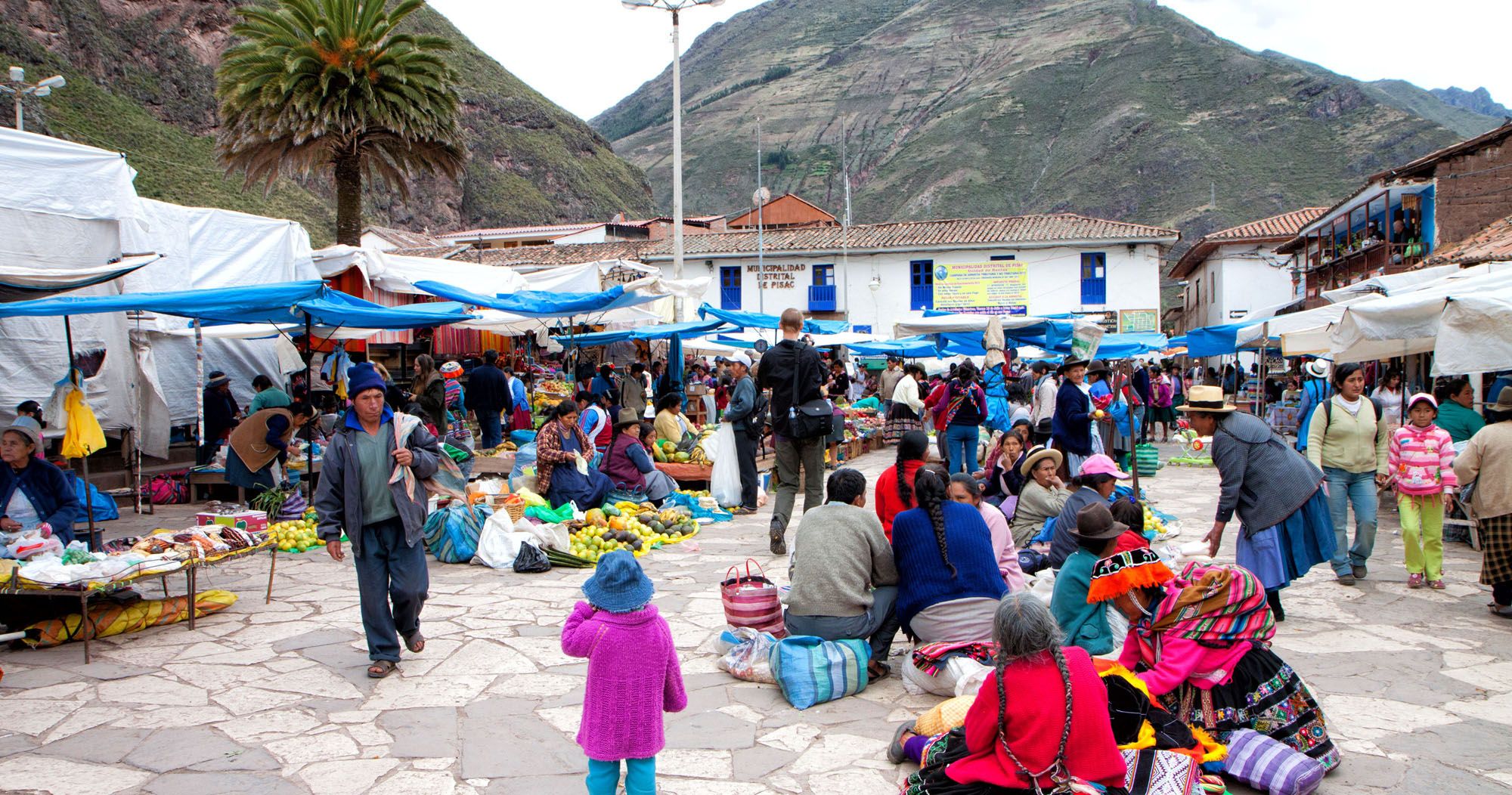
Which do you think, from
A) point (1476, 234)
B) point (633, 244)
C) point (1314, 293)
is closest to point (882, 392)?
point (1476, 234)

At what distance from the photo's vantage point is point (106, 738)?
4.39 meters

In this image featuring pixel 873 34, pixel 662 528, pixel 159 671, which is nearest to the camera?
pixel 159 671

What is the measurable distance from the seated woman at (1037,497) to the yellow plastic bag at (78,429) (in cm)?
697

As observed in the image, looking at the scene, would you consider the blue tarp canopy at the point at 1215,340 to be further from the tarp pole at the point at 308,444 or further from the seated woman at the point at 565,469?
the tarp pole at the point at 308,444

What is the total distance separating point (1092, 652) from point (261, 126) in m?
18.4

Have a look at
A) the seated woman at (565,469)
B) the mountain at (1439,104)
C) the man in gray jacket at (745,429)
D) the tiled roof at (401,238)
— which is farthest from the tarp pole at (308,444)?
the mountain at (1439,104)

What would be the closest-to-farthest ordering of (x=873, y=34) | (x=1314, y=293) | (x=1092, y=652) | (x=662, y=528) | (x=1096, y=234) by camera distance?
(x=1092, y=652)
(x=662, y=528)
(x=1314, y=293)
(x=1096, y=234)
(x=873, y=34)

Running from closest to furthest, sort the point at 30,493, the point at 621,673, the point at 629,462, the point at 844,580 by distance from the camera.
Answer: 1. the point at 621,673
2. the point at 844,580
3. the point at 30,493
4. the point at 629,462

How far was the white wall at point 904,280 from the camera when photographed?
3666 cm

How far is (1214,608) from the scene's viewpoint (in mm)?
3754

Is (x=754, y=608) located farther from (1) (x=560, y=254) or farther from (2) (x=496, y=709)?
(1) (x=560, y=254)

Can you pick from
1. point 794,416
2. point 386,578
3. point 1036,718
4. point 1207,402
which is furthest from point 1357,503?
point 386,578

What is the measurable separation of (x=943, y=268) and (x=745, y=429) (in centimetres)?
2960

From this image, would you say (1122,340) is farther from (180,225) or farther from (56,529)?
(56,529)
